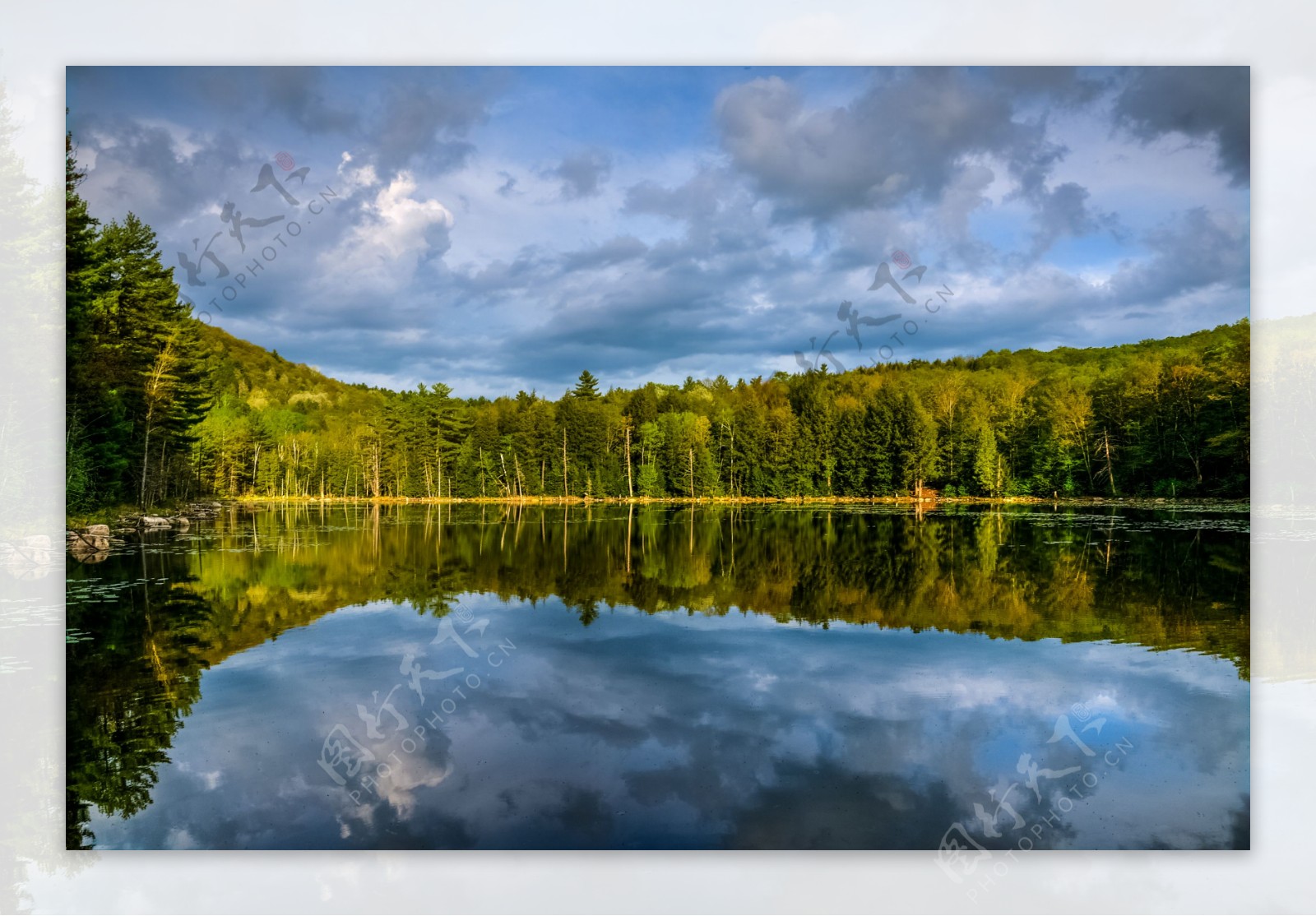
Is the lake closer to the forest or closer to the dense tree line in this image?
the forest

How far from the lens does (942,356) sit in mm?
10430

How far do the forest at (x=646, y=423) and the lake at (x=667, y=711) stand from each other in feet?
5.88

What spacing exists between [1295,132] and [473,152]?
21.6 ft

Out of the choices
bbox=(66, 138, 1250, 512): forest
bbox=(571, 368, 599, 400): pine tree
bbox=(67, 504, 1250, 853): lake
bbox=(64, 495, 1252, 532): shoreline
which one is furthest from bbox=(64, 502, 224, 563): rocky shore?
bbox=(571, 368, 599, 400): pine tree

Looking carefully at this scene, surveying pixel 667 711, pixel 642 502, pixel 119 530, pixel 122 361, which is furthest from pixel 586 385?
pixel 642 502

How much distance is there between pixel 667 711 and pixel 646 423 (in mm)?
16964

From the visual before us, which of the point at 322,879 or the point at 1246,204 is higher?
the point at 1246,204

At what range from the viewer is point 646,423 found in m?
22.5

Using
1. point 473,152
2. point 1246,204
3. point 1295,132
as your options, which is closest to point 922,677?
point 1246,204

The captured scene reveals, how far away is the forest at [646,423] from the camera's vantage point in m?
8.65

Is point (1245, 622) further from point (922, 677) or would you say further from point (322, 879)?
point (322, 879)

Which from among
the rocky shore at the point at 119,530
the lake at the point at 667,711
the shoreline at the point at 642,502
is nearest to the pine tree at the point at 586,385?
the lake at the point at 667,711

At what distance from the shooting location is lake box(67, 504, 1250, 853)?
15.8ft

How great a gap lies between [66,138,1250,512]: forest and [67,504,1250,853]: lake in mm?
1791
